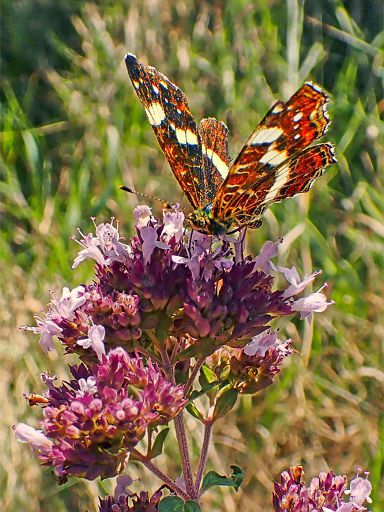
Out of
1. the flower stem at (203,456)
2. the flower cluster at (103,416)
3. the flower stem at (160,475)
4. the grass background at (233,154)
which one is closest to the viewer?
the flower cluster at (103,416)

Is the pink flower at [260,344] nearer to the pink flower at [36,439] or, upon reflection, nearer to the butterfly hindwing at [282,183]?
the butterfly hindwing at [282,183]

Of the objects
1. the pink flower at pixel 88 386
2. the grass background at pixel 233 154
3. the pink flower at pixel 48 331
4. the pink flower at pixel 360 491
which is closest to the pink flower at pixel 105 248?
the pink flower at pixel 48 331

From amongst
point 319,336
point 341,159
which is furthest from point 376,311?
point 341,159

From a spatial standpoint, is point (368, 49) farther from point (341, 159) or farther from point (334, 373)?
point (334, 373)

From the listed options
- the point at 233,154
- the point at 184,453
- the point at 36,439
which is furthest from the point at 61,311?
the point at 233,154

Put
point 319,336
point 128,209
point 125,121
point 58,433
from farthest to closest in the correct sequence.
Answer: point 125,121
point 128,209
point 319,336
point 58,433

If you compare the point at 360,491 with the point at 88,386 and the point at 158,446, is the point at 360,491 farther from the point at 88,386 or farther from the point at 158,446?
the point at 88,386
